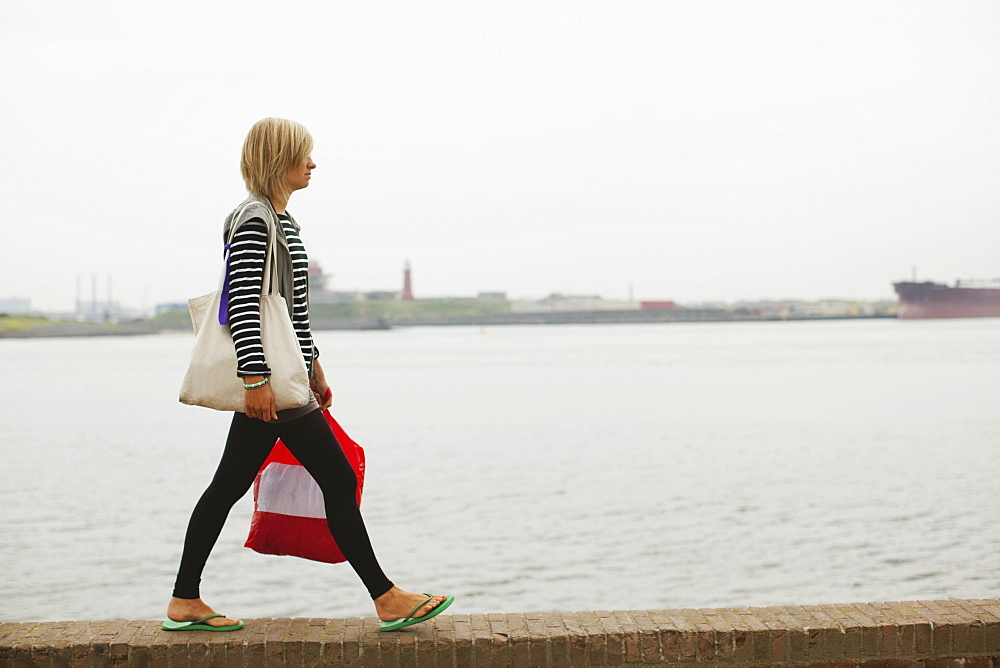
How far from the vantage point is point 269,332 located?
253 cm

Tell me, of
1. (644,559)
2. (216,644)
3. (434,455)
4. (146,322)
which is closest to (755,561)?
(644,559)

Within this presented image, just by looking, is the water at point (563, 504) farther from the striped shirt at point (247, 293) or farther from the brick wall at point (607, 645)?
the striped shirt at point (247, 293)

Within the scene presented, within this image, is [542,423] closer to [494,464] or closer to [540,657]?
[494,464]

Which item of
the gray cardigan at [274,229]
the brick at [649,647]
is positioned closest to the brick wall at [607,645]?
the brick at [649,647]

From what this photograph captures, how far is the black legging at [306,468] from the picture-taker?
8.78ft

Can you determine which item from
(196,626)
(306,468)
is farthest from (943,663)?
(196,626)

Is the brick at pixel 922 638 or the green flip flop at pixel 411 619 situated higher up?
the green flip flop at pixel 411 619

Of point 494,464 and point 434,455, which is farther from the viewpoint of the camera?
point 434,455

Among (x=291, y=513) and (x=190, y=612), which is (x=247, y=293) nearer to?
(x=291, y=513)

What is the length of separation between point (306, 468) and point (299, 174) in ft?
2.64

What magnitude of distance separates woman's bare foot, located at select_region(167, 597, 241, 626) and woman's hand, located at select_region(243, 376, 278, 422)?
0.63 m

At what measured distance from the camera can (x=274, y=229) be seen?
8.36 feet

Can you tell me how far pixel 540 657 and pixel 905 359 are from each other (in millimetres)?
48747

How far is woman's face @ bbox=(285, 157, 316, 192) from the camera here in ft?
8.68
